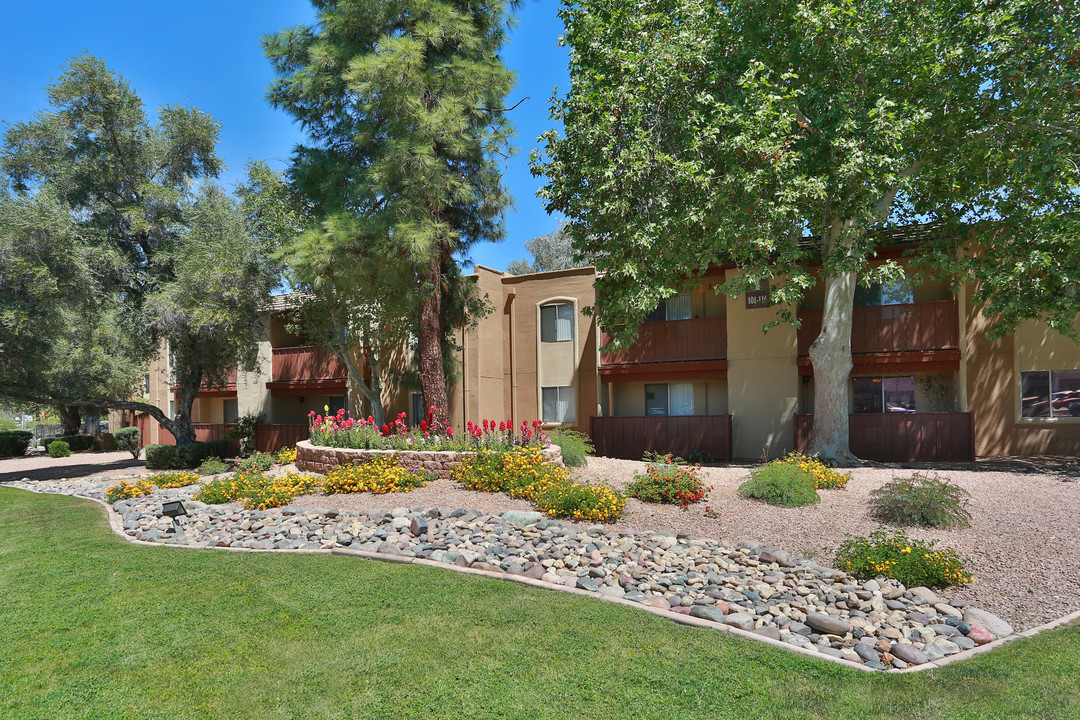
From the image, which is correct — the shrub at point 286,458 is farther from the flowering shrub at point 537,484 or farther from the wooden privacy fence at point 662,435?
the wooden privacy fence at point 662,435

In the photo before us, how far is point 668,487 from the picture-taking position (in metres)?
10.3

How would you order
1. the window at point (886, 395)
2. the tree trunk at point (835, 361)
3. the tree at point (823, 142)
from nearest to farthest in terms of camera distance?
the tree at point (823, 142)
the tree trunk at point (835, 361)
the window at point (886, 395)

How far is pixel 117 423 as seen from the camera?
3569 centimetres

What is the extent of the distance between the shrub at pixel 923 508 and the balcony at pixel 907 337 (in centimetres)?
909

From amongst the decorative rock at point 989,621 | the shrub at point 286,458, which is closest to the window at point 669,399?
the shrub at point 286,458

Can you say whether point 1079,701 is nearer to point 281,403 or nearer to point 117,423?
point 281,403

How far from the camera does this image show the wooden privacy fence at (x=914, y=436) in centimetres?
1664

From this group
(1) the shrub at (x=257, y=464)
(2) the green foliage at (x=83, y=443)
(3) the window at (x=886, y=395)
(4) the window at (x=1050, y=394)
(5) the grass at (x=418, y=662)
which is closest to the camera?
(5) the grass at (x=418, y=662)

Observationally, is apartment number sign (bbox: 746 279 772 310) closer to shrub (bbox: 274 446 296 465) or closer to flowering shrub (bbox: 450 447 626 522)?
flowering shrub (bbox: 450 447 626 522)

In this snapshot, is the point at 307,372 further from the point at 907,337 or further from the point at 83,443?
the point at 907,337

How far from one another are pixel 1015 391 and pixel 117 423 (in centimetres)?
4187

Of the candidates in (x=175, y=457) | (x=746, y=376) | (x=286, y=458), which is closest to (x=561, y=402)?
(x=746, y=376)

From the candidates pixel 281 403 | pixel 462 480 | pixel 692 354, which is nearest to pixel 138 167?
pixel 281 403

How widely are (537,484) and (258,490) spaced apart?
5472 millimetres
